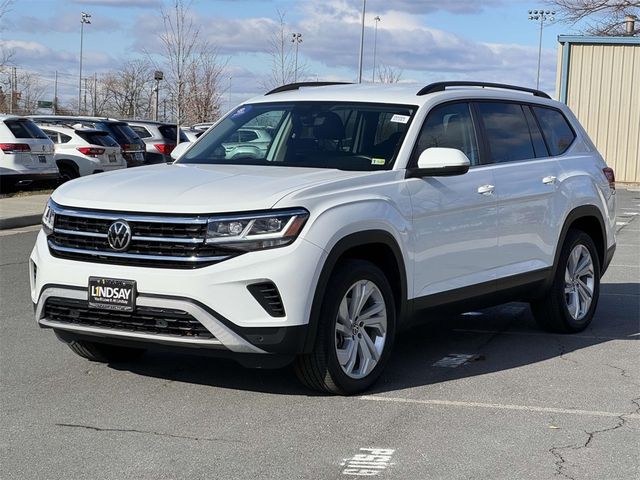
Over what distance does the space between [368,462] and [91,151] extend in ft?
60.9

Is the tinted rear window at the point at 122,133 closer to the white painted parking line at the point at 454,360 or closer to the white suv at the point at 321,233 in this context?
the white suv at the point at 321,233

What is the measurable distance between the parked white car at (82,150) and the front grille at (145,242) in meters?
16.8

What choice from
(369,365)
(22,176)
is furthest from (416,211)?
(22,176)

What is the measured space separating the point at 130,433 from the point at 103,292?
85 centimetres

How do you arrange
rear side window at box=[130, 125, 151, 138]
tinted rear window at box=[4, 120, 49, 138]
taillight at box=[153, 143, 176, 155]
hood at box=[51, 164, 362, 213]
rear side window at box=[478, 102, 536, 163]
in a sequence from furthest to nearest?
1. rear side window at box=[130, 125, 151, 138]
2. taillight at box=[153, 143, 176, 155]
3. tinted rear window at box=[4, 120, 49, 138]
4. rear side window at box=[478, 102, 536, 163]
5. hood at box=[51, 164, 362, 213]

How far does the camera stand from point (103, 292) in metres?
5.61

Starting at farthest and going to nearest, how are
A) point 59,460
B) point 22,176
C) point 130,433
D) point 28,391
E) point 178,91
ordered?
1. point 178,91
2. point 22,176
3. point 28,391
4. point 130,433
5. point 59,460

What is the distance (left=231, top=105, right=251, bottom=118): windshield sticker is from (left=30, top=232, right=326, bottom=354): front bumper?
88.8 inches

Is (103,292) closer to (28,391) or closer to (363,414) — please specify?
(28,391)

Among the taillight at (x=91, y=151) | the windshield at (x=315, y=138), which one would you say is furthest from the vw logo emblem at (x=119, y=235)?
the taillight at (x=91, y=151)

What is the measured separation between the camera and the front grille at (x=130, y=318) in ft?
18.0

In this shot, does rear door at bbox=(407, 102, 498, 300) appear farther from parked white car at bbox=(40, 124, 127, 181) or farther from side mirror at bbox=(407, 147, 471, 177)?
parked white car at bbox=(40, 124, 127, 181)

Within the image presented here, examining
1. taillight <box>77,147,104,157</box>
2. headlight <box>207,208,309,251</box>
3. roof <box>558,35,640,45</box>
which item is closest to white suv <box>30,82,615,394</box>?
headlight <box>207,208,309,251</box>

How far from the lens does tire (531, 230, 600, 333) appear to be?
7.98 metres
